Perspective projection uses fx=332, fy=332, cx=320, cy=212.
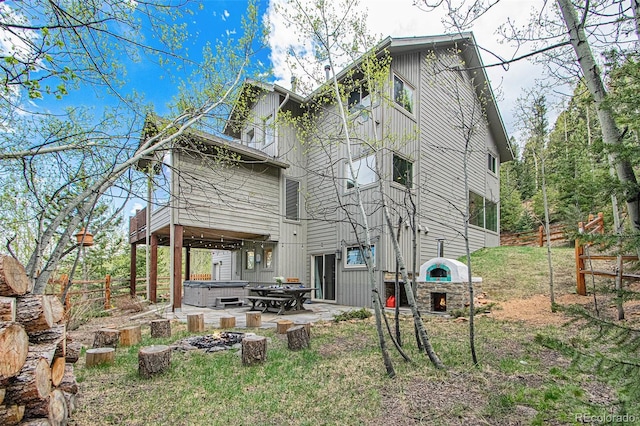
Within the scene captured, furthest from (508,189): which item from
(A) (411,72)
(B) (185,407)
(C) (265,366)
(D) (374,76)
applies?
(B) (185,407)

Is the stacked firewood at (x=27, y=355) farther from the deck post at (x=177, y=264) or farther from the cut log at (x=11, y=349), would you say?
the deck post at (x=177, y=264)

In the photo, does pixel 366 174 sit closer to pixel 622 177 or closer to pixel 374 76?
pixel 374 76

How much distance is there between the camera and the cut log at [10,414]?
2.13 meters

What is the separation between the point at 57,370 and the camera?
2705mm

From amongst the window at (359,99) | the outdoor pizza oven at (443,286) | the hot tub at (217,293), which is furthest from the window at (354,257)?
the window at (359,99)

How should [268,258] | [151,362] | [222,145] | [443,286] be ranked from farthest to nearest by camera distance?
[268,258], [443,286], [222,145], [151,362]

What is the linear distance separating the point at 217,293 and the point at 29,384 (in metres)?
9.68

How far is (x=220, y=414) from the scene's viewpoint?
2939mm

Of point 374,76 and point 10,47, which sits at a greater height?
point 374,76

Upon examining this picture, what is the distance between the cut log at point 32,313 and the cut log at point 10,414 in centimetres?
54

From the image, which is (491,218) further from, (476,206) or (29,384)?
(29,384)

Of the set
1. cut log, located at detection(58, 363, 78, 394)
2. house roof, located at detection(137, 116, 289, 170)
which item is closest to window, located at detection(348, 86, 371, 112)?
house roof, located at detection(137, 116, 289, 170)

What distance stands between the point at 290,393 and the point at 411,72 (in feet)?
34.2

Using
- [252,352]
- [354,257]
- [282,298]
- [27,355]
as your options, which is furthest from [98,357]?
[354,257]
